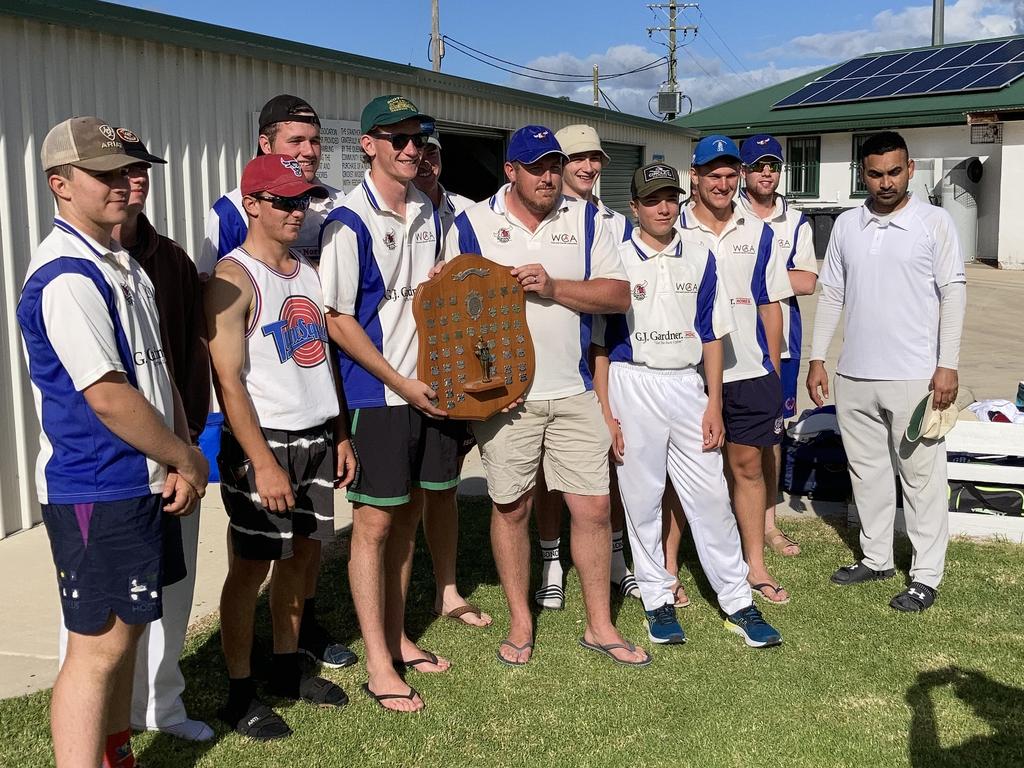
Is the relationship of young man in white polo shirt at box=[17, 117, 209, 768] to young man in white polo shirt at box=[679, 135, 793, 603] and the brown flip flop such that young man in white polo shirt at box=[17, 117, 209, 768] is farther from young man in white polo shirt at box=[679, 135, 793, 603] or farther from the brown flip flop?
young man in white polo shirt at box=[679, 135, 793, 603]

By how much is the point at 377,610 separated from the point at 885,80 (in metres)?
28.0

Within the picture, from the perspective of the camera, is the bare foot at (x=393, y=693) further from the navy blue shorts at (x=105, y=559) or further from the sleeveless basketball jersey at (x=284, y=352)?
the navy blue shorts at (x=105, y=559)

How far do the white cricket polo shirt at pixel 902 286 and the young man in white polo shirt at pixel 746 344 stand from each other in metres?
0.41

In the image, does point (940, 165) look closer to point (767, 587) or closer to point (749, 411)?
point (749, 411)

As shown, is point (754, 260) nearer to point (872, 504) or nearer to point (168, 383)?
point (872, 504)

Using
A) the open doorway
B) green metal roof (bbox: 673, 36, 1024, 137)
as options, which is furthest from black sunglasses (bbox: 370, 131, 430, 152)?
green metal roof (bbox: 673, 36, 1024, 137)

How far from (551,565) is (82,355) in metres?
2.97

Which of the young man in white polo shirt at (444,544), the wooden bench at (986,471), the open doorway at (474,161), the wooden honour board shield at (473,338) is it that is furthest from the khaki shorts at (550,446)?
the open doorway at (474,161)

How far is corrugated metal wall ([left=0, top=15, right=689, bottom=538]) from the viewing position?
6039mm

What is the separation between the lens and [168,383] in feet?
10.0

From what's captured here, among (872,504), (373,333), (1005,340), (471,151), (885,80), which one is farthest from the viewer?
(885,80)

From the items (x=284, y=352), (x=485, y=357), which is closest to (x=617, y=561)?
(x=485, y=357)

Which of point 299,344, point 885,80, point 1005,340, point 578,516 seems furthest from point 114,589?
point 885,80

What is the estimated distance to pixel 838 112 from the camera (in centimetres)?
2752
